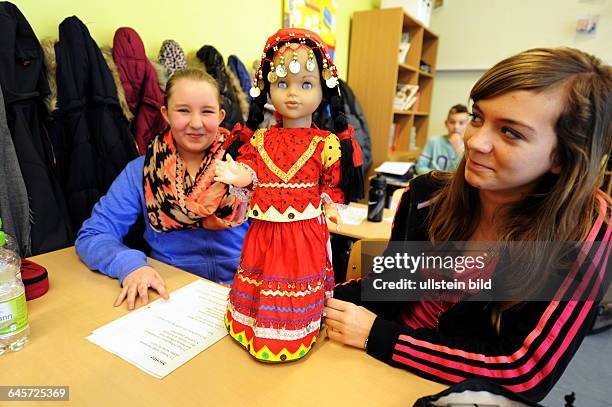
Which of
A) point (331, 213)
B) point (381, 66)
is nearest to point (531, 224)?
point (331, 213)

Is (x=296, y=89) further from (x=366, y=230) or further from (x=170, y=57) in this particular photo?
(x=170, y=57)

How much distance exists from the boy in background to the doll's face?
2573mm

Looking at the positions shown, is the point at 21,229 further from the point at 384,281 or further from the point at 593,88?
the point at 593,88

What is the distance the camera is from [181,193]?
1.13m

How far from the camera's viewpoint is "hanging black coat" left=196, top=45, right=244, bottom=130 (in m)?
1.93

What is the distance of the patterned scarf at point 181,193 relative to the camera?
112 cm

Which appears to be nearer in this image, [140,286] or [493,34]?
[140,286]

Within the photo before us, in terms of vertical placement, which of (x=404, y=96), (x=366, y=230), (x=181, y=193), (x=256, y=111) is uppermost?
(x=404, y=96)

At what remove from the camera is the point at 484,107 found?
0.69 m

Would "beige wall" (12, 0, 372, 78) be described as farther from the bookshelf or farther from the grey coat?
the bookshelf

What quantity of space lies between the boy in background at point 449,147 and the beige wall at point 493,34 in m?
1.16

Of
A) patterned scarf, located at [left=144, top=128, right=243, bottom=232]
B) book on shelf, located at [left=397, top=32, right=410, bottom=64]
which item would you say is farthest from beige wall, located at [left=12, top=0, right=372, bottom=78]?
book on shelf, located at [left=397, top=32, right=410, bottom=64]

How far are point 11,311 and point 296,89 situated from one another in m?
0.66

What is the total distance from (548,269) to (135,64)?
1.67 meters
